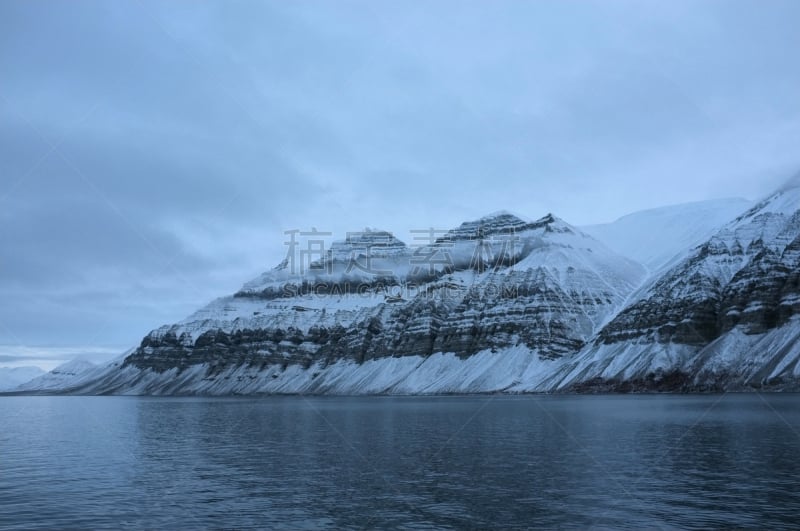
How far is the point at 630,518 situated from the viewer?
1549 inches

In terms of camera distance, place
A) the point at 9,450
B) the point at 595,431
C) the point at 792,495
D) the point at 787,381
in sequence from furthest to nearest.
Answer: the point at 787,381 < the point at 595,431 < the point at 9,450 < the point at 792,495

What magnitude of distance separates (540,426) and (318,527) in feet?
222

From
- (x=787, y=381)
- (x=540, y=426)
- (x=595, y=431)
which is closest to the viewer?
(x=595, y=431)

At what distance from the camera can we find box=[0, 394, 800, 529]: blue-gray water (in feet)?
133

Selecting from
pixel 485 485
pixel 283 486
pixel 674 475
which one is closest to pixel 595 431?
pixel 674 475

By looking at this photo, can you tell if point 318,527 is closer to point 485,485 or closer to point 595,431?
point 485,485

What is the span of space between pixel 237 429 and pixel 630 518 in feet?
268

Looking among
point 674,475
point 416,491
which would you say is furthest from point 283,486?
point 674,475

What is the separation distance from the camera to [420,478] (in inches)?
2133

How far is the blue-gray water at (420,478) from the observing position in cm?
4050

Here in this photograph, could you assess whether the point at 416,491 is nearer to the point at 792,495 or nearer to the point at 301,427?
the point at 792,495

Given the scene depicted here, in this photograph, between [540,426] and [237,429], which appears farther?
[237,429]

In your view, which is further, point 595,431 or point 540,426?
point 540,426

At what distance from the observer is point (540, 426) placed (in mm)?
100438
